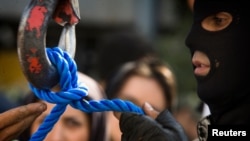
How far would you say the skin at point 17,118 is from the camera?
1.02 metres

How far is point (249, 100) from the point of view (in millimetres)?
1047

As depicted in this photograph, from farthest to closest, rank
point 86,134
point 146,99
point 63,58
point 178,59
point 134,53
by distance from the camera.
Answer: point 178,59
point 134,53
point 146,99
point 86,134
point 63,58

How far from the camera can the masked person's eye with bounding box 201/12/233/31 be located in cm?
105

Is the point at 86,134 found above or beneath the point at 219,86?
beneath

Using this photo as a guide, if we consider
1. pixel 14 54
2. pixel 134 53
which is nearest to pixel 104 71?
pixel 134 53

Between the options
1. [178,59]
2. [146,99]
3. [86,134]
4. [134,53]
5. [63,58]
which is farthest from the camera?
[178,59]

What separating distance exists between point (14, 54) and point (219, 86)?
1.11 metres

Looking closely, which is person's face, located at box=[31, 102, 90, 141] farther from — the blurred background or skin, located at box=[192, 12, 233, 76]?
the blurred background

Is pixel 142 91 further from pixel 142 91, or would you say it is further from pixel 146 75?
pixel 146 75

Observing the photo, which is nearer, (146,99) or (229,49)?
(229,49)

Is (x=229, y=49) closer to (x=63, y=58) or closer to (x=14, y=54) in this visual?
(x=63, y=58)

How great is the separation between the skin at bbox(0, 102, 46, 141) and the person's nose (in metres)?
0.42

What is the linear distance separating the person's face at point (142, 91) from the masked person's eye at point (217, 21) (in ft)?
2.65

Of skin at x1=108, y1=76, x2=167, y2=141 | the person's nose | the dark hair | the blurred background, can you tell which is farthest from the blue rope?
the blurred background
